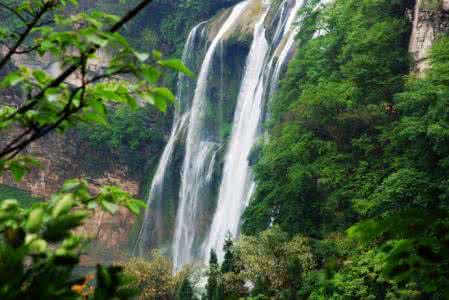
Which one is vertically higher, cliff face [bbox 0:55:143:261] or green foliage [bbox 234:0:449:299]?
cliff face [bbox 0:55:143:261]

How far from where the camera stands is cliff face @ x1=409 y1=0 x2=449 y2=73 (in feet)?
48.2

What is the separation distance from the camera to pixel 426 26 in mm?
15016

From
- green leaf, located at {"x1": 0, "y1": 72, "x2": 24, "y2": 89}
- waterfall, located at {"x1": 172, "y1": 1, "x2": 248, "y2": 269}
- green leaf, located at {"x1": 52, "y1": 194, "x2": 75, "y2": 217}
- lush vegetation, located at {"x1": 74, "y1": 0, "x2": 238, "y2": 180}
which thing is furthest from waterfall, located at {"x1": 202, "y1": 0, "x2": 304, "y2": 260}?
green leaf, located at {"x1": 52, "y1": 194, "x2": 75, "y2": 217}

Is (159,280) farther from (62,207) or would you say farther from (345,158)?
(62,207)

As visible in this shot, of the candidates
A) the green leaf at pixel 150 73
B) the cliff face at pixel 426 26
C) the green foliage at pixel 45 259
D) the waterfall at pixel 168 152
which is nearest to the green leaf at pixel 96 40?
the green leaf at pixel 150 73

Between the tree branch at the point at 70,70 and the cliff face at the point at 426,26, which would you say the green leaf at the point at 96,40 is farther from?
the cliff face at the point at 426,26

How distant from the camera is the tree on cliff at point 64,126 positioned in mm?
1573

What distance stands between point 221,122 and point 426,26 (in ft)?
50.3

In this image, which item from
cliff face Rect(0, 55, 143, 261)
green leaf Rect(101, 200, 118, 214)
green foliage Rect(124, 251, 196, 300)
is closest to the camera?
green leaf Rect(101, 200, 118, 214)

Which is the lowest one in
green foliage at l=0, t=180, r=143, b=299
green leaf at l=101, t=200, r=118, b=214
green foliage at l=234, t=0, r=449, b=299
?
green foliage at l=0, t=180, r=143, b=299

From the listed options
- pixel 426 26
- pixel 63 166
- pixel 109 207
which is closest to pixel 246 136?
pixel 426 26

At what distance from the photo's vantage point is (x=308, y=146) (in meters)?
15.8

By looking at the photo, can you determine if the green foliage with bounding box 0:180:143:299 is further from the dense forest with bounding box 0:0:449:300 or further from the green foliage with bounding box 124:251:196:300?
the green foliage with bounding box 124:251:196:300

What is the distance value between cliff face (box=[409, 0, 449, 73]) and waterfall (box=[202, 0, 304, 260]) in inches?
271
